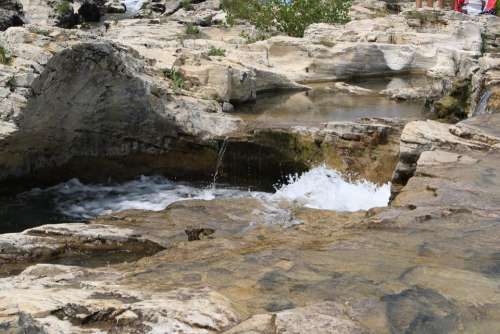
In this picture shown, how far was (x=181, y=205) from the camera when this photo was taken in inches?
329

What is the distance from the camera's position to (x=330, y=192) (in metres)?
9.20

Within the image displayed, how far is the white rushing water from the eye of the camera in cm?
888

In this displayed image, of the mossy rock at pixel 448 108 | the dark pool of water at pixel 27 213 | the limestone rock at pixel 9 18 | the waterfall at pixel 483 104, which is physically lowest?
the dark pool of water at pixel 27 213

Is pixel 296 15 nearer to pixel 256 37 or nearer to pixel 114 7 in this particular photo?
pixel 256 37

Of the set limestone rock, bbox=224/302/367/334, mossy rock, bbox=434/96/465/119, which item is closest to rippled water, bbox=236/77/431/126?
mossy rock, bbox=434/96/465/119

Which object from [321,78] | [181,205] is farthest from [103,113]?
[321,78]

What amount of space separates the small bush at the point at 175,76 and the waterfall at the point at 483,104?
18.2 feet

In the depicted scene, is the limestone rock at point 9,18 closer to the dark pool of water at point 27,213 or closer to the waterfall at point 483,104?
the dark pool of water at point 27,213

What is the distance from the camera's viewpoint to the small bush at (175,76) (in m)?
11.8

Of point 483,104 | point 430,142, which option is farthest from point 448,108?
point 430,142

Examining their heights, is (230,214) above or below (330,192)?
above

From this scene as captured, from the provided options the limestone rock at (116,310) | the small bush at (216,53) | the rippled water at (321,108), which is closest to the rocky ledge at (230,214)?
the limestone rock at (116,310)

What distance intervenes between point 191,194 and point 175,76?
3.19 metres

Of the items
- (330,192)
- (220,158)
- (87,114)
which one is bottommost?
(330,192)
